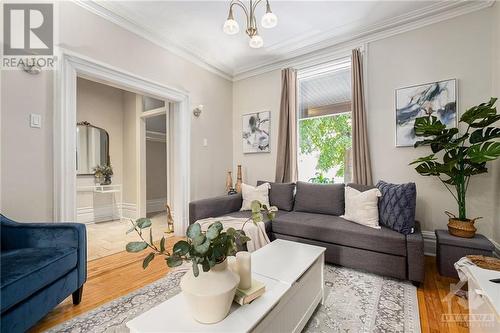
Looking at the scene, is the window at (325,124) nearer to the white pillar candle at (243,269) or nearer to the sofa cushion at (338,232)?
the sofa cushion at (338,232)

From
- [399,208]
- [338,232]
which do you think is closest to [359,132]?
[399,208]

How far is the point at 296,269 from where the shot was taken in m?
1.41

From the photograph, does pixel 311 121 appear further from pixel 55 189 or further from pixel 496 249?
pixel 55 189

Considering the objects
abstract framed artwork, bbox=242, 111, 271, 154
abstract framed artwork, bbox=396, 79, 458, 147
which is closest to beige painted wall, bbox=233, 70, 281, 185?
abstract framed artwork, bbox=242, 111, 271, 154

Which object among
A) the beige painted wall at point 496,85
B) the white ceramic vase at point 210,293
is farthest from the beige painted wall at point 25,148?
the beige painted wall at point 496,85

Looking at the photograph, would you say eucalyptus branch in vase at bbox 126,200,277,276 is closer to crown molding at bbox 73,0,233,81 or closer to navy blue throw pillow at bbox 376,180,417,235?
navy blue throw pillow at bbox 376,180,417,235

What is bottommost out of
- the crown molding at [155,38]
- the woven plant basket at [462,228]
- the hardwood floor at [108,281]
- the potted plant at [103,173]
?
the hardwood floor at [108,281]

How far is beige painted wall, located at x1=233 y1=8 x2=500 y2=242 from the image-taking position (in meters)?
2.39

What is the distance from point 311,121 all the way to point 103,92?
413cm

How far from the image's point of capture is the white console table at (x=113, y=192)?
14.0 feet

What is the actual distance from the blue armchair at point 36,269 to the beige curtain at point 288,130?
2680 millimetres

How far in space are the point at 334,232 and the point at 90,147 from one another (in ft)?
15.2

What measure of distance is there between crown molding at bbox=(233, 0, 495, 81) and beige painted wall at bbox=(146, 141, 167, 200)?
303 centimetres

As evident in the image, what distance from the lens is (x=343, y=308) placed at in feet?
5.53
